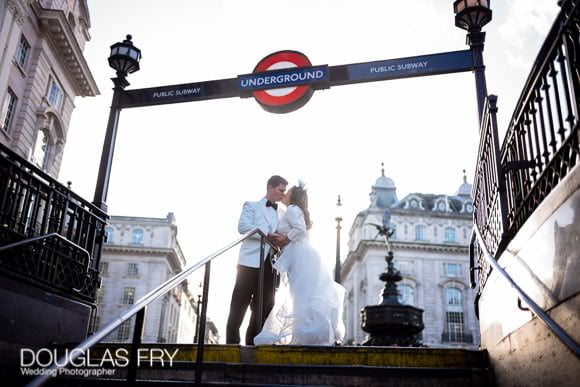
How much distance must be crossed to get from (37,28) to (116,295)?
139 ft

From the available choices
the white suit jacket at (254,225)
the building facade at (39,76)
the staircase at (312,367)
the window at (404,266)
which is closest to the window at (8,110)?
the building facade at (39,76)

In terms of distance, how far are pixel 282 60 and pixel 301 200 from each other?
259cm

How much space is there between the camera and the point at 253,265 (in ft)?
23.1

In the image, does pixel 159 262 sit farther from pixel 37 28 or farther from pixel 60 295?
pixel 60 295

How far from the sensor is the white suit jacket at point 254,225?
705 cm

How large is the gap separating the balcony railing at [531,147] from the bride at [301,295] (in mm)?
1821

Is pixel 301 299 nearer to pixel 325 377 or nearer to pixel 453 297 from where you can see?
pixel 325 377

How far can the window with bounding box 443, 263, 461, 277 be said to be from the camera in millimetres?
61156

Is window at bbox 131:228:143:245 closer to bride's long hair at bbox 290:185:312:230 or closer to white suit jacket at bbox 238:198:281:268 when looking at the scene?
white suit jacket at bbox 238:198:281:268

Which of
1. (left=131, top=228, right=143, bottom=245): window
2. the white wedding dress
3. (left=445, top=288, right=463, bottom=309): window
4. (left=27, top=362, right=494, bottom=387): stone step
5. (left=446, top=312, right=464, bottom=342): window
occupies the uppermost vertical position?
(left=131, top=228, right=143, bottom=245): window

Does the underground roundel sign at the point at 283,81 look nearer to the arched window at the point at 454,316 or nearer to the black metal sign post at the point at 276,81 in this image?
the black metal sign post at the point at 276,81

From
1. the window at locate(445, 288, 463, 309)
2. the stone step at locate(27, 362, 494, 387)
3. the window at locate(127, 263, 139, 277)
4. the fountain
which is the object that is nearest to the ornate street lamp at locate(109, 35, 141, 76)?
the stone step at locate(27, 362, 494, 387)

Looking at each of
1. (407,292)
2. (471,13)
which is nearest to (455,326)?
(407,292)

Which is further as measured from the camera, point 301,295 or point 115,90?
point 115,90
